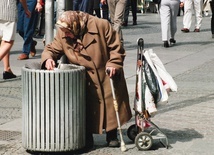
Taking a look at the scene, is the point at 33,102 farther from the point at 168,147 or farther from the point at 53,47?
the point at 168,147

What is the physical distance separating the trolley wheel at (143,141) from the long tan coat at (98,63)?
251 mm

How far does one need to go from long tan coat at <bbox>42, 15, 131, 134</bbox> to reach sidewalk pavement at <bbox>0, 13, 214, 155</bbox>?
0.33m

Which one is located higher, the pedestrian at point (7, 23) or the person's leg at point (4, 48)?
the pedestrian at point (7, 23)

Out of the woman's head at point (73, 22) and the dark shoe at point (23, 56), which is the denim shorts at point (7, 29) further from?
the woman's head at point (73, 22)

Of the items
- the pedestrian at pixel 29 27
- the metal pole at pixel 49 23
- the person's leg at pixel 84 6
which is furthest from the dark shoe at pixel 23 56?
the metal pole at pixel 49 23

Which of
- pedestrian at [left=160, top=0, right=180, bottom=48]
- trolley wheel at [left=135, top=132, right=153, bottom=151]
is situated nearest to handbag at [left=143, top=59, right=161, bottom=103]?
trolley wheel at [left=135, top=132, right=153, bottom=151]

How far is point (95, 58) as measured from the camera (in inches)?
251

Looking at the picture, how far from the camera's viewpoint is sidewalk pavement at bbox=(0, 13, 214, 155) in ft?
21.6

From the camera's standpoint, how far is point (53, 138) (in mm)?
6156

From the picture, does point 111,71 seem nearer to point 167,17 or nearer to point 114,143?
point 114,143

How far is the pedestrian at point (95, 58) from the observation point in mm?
6316

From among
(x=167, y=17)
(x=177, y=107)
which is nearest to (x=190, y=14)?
(x=167, y=17)

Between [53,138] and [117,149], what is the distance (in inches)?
28.3

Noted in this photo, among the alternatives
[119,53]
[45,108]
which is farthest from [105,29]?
[45,108]
